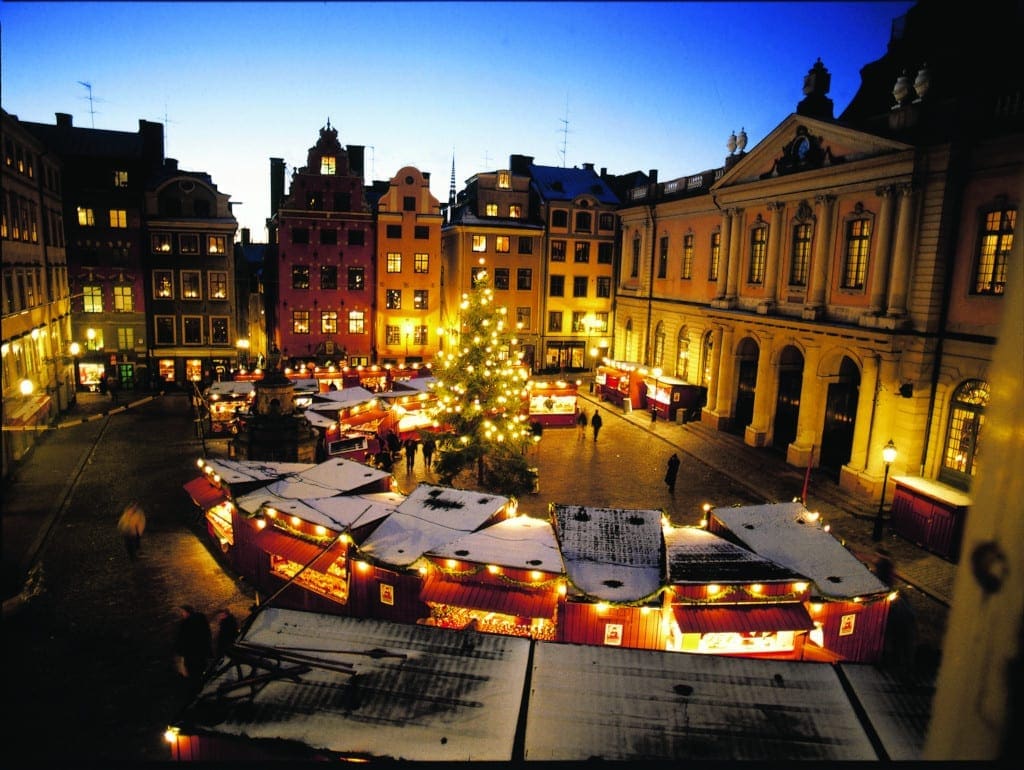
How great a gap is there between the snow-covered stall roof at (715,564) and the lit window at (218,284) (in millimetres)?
38117

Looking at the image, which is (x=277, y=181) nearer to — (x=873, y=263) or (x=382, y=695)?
(x=873, y=263)

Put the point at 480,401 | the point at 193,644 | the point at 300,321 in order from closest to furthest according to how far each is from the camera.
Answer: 1. the point at 193,644
2. the point at 480,401
3. the point at 300,321

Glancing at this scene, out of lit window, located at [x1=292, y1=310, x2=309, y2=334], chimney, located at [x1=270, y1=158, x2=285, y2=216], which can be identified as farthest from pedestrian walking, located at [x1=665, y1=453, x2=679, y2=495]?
chimney, located at [x1=270, y1=158, x2=285, y2=216]

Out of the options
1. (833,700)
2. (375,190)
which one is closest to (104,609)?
(833,700)

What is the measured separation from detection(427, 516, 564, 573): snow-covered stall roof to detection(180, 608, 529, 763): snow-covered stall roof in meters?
3.73

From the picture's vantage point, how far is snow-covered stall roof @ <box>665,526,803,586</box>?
40.5 ft

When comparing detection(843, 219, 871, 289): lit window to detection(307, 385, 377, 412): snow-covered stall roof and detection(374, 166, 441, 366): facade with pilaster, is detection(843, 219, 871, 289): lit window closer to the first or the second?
detection(307, 385, 377, 412): snow-covered stall roof

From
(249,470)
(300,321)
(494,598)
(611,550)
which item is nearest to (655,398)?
(300,321)

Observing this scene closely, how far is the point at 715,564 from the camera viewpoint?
12.9m

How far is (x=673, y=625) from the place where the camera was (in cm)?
1234

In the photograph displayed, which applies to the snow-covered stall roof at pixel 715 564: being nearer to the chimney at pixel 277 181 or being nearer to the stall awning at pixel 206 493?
the stall awning at pixel 206 493

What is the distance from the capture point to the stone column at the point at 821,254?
28.0 m

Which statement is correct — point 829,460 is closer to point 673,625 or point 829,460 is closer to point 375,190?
point 673,625

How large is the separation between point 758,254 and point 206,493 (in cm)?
2692
